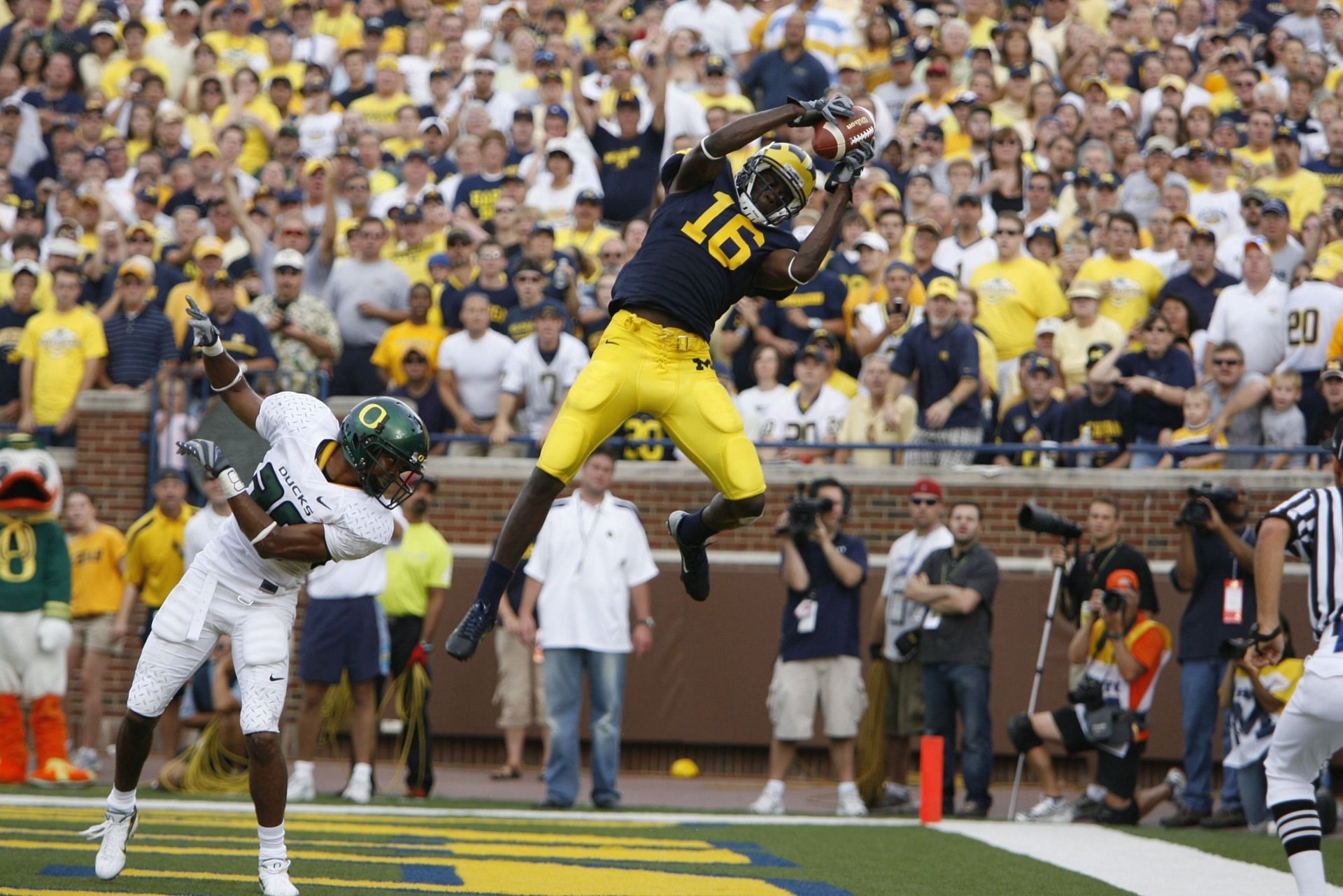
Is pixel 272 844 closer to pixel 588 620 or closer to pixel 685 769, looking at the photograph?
pixel 588 620

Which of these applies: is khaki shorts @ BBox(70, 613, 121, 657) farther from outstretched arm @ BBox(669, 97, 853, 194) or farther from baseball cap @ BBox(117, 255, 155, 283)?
outstretched arm @ BBox(669, 97, 853, 194)

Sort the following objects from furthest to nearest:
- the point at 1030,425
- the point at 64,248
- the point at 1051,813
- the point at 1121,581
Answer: the point at 64,248, the point at 1030,425, the point at 1051,813, the point at 1121,581

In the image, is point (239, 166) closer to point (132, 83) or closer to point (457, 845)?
point (132, 83)

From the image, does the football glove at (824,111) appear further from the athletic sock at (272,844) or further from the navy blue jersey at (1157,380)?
the navy blue jersey at (1157,380)

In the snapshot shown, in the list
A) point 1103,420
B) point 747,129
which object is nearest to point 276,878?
point 747,129

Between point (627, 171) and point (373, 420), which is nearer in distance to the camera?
point (373, 420)

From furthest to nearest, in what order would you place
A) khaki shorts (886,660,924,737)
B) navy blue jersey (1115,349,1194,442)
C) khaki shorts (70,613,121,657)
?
khaki shorts (70,613,121,657) → navy blue jersey (1115,349,1194,442) → khaki shorts (886,660,924,737)

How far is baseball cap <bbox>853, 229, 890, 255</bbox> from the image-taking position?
13.6m

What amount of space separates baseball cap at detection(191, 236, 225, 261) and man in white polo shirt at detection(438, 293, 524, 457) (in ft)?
7.44

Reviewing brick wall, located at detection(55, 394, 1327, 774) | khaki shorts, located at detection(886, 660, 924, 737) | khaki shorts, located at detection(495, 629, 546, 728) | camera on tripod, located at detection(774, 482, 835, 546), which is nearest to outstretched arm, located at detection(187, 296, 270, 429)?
camera on tripod, located at detection(774, 482, 835, 546)

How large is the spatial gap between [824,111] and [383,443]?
86.8 inches

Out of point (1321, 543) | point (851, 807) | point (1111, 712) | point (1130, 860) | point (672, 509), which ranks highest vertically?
point (1321, 543)

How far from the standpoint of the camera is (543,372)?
1285 cm

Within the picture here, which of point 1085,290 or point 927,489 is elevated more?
point 1085,290
